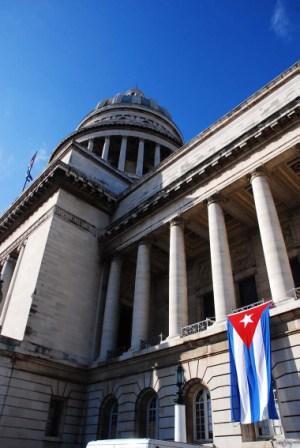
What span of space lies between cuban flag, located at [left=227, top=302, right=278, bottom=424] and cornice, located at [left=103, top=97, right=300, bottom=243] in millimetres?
8925

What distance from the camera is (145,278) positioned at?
2236 centimetres

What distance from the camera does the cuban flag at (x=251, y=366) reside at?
12078 millimetres

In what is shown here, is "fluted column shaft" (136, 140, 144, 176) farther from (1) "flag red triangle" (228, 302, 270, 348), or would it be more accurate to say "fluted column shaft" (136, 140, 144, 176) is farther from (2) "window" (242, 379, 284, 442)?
(2) "window" (242, 379, 284, 442)

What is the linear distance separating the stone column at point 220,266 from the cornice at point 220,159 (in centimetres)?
193

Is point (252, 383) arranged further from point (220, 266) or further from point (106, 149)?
point (106, 149)

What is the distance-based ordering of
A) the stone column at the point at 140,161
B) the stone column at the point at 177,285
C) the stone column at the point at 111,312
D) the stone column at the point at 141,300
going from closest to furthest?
1. the stone column at the point at 177,285
2. the stone column at the point at 141,300
3. the stone column at the point at 111,312
4. the stone column at the point at 140,161

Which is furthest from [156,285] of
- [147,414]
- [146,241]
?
[147,414]

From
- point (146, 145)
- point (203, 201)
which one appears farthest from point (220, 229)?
point (146, 145)

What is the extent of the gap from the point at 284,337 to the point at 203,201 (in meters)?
9.46

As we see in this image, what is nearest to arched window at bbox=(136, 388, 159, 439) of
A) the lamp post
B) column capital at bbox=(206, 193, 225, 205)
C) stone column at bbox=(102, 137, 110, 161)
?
the lamp post

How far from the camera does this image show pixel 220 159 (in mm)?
20125

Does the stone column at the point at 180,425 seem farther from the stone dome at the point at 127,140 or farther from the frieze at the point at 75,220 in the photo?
the stone dome at the point at 127,140

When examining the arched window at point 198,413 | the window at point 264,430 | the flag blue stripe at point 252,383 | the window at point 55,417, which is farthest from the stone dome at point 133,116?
the window at point 264,430

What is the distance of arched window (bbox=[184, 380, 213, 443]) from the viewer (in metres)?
14.7
